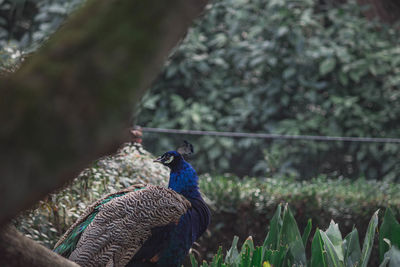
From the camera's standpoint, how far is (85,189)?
13.0 feet

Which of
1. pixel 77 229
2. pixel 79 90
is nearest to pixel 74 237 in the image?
pixel 77 229

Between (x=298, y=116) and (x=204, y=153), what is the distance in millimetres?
2737

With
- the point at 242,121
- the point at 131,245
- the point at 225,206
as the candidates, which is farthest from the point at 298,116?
the point at 131,245

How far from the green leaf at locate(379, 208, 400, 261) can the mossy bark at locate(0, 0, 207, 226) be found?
228 cm

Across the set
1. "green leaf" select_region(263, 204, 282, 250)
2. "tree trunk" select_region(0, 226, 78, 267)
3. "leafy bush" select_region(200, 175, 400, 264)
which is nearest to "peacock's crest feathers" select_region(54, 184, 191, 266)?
"green leaf" select_region(263, 204, 282, 250)

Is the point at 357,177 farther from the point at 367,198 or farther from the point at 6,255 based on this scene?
the point at 6,255

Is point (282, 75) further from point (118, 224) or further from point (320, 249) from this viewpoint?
point (320, 249)

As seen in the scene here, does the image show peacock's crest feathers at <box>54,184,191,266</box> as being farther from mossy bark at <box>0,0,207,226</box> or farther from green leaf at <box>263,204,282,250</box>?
mossy bark at <box>0,0,207,226</box>

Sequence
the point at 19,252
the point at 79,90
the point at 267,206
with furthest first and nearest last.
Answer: the point at 267,206 → the point at 19,252 → the point at 79,90

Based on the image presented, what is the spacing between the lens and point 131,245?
3.12 metres

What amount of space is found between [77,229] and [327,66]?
5.58m

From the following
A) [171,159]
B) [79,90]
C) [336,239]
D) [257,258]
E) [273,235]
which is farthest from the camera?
[171,159]

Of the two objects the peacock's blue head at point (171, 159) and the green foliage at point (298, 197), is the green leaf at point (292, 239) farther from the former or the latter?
the green foliage at point (298, 197)

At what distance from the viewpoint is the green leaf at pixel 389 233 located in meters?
2.86
